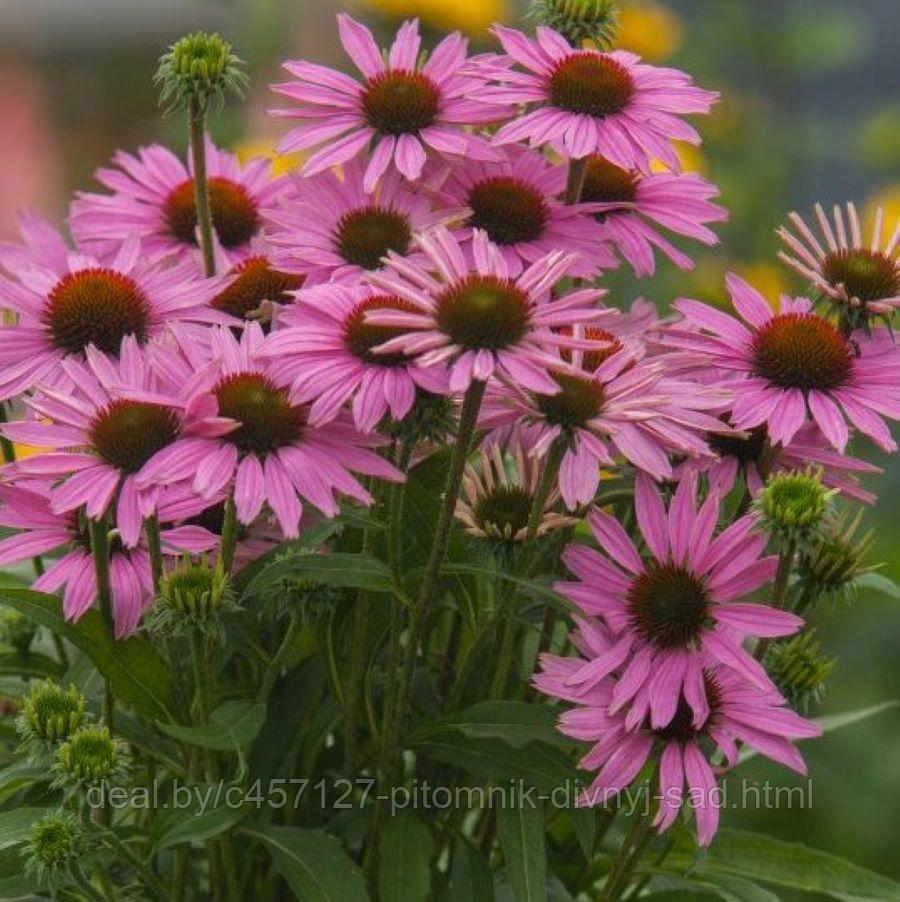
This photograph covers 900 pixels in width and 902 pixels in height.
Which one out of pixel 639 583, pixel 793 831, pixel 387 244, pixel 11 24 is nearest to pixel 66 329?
pixel 387 244

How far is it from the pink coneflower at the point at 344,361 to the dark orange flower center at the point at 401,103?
0.38 feet

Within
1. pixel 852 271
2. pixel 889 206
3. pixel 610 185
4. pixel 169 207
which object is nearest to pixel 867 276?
pixel 852 271

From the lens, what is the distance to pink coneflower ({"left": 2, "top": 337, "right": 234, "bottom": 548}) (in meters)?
0.56

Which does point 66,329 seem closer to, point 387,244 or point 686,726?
point 387,244

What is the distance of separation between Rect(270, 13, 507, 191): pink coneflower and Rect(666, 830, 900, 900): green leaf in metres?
0.33

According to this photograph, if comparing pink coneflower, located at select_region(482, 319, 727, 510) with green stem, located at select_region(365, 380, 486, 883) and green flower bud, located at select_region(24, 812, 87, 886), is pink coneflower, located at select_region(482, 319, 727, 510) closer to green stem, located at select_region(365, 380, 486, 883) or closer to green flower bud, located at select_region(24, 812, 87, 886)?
green stem, located at select_region(365, 380, 486, 883)

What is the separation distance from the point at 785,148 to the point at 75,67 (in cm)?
192

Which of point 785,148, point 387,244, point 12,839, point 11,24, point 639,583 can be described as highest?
point 11,24

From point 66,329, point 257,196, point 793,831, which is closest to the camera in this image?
point 66,329

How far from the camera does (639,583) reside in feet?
2.02

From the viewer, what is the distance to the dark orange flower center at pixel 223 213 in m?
0.77

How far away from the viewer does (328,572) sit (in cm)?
58

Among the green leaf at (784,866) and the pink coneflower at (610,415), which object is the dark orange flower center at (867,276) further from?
the green leaf at (784,866)

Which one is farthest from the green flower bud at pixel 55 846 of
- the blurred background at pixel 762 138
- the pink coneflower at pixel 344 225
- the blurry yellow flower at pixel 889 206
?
the blurry yellow flower at pixel 889 206
